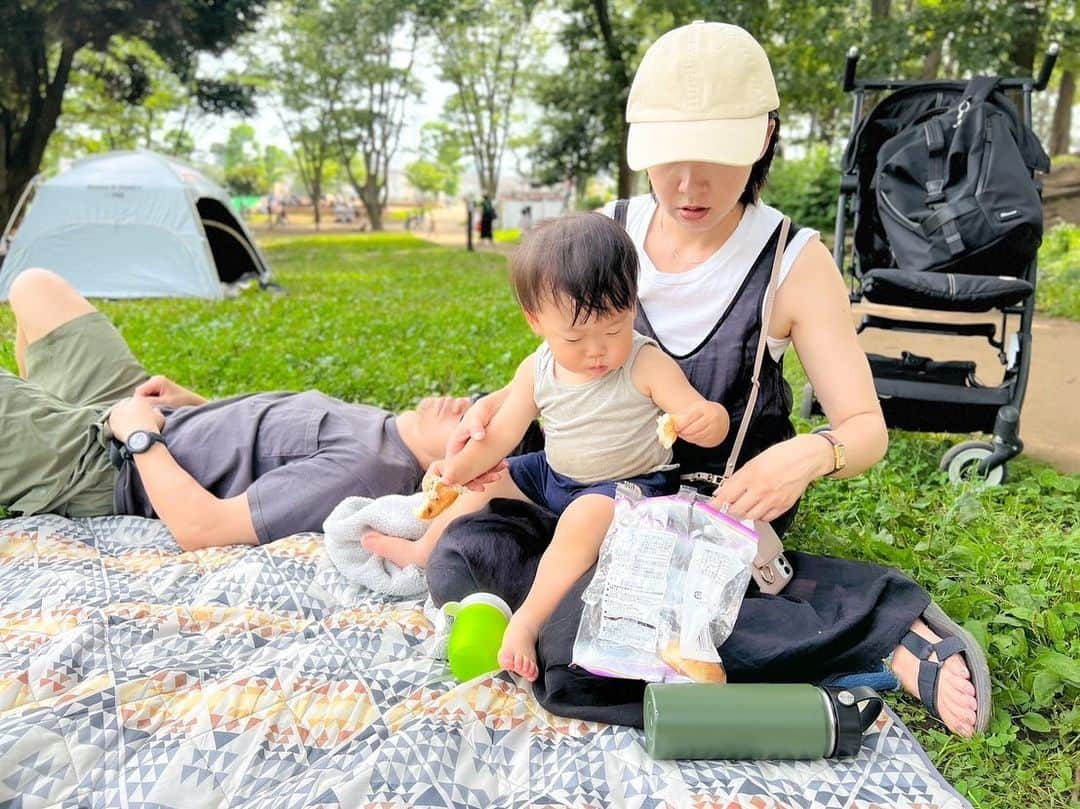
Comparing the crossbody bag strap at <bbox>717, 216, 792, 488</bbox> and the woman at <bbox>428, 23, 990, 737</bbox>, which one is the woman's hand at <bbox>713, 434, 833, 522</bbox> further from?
the crossbody bag strap at <bbox>717, 216, 792, 488</bbox>

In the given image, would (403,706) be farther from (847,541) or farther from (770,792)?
(847,541)

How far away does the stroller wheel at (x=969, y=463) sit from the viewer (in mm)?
3604

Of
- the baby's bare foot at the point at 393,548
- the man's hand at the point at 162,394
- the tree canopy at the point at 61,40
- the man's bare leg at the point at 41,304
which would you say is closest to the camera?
the baby's bare foot at the point at 393,548

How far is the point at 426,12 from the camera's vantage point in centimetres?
1994

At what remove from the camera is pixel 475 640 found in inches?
81.7

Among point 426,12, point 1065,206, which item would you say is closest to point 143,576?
point 1065,206

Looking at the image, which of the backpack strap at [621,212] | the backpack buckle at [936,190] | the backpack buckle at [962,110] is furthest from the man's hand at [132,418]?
the backpack buckle at [962,110]

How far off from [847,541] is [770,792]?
4.59 ft

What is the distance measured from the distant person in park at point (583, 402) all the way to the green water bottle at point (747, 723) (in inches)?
14.0

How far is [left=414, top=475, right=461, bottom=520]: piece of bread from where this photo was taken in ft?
7.63

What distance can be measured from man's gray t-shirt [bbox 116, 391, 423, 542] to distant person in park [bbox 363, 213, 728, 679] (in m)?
0.61

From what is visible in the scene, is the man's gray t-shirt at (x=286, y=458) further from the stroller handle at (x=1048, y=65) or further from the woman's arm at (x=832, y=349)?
the stroller handle at (x=1048, y=65)

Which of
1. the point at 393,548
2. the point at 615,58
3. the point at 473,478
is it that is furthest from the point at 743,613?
the point at 615,58

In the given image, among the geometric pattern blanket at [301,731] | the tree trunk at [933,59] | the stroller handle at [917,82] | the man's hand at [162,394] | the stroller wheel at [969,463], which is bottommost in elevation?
the geometric pattern blanket at [301,731]
